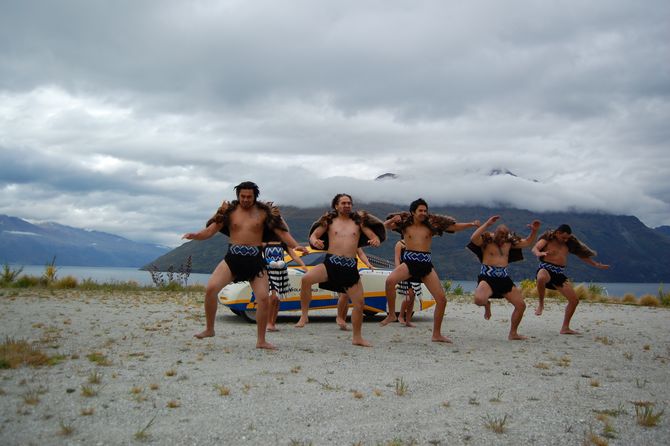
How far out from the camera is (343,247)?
26.7 feet

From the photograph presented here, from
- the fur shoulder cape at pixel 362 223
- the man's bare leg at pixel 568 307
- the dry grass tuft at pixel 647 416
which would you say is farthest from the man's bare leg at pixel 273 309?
the dry grass tuft at pixel 647 416

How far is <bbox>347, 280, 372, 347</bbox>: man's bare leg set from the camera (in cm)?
760

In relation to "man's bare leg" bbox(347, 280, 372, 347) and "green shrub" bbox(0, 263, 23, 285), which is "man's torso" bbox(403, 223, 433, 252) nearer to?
"man's bare leg" bbox(347, 280, 372, 347)

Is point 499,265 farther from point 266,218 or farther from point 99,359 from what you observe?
point 99,359

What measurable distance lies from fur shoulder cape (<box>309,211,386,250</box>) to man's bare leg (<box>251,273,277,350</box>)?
1420 millimetres

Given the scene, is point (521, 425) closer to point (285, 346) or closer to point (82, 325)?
point (285, 346)

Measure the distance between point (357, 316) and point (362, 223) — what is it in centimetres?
151

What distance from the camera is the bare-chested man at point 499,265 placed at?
8.80 metres

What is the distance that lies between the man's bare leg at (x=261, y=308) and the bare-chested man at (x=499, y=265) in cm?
358

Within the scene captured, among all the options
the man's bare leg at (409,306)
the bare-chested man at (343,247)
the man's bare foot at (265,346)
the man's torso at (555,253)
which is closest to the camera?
the man's bare foot at (265,346)

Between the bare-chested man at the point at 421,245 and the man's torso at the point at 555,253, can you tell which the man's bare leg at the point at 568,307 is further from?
the bare-chested man at the point at 421,245

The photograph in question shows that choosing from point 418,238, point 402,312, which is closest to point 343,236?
point 418,238

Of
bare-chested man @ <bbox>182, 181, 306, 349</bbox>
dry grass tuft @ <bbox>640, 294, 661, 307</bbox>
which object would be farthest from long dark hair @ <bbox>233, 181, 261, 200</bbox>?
dry grass tuft @ <bbox>640, 294, 661, 307</bbox>

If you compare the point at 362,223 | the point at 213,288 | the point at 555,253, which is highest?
the point at 362,223
